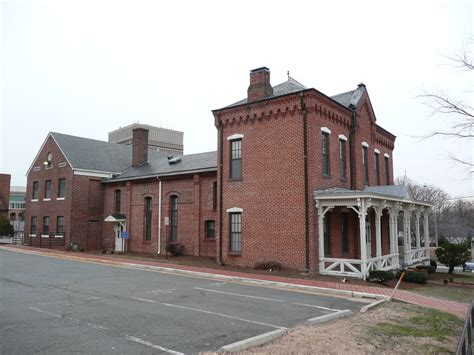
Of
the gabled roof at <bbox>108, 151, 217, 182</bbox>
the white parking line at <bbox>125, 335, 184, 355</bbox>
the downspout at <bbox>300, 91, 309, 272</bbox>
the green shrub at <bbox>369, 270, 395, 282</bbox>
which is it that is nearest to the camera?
the white parking line at <bbox>125, 335, 184, 355</bbox>

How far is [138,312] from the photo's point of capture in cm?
960

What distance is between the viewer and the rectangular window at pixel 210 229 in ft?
80.7

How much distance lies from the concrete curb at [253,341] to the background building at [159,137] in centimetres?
8443

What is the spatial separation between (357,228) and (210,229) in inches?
347

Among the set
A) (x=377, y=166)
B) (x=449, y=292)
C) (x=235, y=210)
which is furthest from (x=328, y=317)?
(x=377, y=166)

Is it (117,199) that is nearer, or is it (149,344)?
(149,344)

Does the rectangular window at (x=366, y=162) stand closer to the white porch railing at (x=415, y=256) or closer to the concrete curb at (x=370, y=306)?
the white porch railing at (x=415, y=256)

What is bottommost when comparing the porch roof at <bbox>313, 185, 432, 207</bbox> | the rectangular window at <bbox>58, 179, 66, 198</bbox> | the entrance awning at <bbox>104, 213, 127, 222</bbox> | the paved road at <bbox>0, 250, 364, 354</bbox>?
the paved road at <bbox>0, 250, 364, 354</bbox>

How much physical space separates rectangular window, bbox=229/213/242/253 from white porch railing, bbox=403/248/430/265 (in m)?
9.24

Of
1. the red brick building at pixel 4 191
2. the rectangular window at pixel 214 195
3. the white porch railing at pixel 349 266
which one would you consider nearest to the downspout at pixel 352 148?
the white porch railing at pixel 349 266

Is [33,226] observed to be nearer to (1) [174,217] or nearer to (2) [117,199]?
(2) [117,199]

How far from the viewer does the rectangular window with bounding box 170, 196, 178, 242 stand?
2664cm

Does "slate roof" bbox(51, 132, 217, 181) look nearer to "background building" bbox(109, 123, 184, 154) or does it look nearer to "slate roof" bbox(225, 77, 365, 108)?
"slate roof" bbox(225, 77, 365, 108)

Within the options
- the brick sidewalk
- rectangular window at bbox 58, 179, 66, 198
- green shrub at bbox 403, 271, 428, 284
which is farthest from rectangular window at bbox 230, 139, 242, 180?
rectangular window at bbox 58, 179, 66, 198
